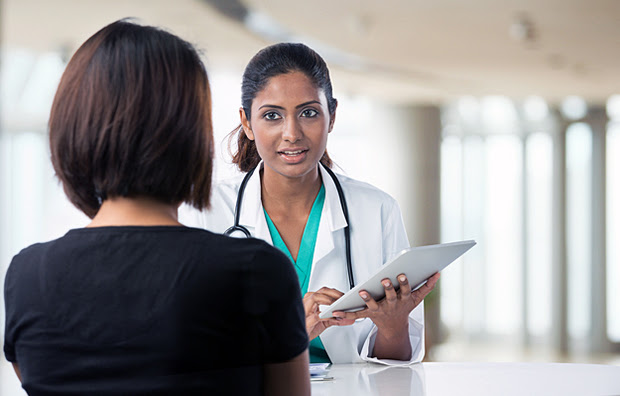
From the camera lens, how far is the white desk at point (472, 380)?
1525mm

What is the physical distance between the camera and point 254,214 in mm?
2055

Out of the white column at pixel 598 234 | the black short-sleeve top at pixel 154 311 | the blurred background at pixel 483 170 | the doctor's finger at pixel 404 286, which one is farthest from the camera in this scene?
the white column at pixel 598 234

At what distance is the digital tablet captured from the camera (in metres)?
1.51

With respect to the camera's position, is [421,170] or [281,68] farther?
[421,170]

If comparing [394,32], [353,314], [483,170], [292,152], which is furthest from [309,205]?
[483,170]

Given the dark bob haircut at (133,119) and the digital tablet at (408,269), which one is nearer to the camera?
the dark bob haircut at (133,119)

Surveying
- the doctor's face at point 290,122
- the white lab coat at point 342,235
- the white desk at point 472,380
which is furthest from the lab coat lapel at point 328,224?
the white desk at point 472,380

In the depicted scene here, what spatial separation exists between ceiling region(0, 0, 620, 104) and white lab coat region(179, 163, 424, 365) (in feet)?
8.53

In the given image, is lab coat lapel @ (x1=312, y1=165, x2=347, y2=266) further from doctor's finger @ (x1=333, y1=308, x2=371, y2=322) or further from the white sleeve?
doctor's finger @ (x1=333, y1=308, x2=371, y2=322)

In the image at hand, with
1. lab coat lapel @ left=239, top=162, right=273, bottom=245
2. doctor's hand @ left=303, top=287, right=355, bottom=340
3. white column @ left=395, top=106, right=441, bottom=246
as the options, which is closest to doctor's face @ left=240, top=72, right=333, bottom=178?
lab coat lapel @ left=239, top=162, right=273, bottom=245

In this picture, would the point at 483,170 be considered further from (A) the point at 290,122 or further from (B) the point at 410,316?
(A) the point at 290,122

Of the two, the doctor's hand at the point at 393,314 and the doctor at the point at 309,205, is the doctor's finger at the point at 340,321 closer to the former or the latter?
the doctor's hand at the point at 393,314

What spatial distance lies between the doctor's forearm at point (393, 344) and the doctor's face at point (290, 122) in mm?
520

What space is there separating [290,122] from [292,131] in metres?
0.03
